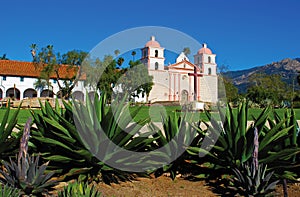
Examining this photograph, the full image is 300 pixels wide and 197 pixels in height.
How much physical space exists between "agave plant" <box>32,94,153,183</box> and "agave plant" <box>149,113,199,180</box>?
42 cm

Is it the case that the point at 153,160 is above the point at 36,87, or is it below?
below

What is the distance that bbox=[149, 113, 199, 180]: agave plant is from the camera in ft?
15.0

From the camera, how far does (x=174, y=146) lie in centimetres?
474

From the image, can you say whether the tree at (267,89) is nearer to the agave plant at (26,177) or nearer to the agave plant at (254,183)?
the agave plant at (254,183)

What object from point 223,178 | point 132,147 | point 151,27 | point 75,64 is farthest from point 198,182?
point 75,64

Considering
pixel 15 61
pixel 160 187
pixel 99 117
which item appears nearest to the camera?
pixel 160 187

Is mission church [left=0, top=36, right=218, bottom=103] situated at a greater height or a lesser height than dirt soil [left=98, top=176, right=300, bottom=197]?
greater

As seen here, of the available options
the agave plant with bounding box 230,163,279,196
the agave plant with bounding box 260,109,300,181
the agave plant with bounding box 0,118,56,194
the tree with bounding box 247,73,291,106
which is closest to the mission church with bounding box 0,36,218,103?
the tree with bounding box 247,73,291,106

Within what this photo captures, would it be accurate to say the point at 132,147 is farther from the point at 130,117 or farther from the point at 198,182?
the point at 198,182

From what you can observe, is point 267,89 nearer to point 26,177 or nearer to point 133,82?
point 133,82

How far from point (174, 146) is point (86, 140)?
135cm

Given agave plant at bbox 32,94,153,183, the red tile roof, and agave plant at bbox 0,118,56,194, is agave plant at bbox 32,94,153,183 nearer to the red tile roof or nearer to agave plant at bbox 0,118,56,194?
agave plant at bbox 0,118,56,194

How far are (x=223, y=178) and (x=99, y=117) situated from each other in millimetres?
1850

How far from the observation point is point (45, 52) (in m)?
44.6
